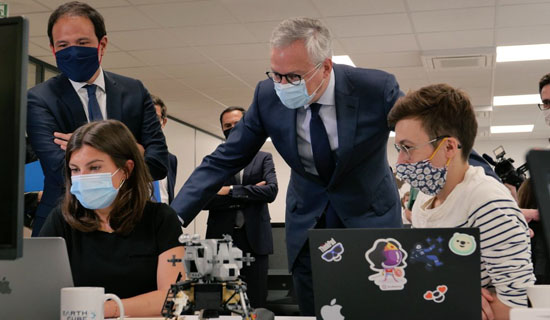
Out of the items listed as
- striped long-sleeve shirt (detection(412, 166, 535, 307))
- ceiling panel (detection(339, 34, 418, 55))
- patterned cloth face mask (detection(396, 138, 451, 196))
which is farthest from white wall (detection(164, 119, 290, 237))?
striped long-sleeve shirt (detection(412, 166, 535, 307))

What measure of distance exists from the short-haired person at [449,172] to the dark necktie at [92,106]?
3.63ft

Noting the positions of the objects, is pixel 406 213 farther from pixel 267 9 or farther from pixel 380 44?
pixel 380 44

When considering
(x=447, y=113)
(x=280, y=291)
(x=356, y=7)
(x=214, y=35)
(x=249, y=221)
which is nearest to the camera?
(x=447, y=113)

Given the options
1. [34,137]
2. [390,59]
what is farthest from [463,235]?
[390,59]

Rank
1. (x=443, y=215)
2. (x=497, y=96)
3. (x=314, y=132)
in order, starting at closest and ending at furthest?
(x=443, y=215) → (x=314, y=132) → (x=497, y=96)

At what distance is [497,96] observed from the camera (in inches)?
333

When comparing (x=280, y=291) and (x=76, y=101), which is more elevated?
(x=76, y=101)

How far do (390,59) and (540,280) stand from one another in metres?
4.32

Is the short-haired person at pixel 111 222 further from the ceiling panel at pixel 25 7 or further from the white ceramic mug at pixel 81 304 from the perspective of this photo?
the ceiling panel at pixel 25 7

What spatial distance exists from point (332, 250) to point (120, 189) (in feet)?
3.41

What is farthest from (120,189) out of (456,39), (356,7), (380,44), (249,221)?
(456,39)

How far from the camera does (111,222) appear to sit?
1.97 metres

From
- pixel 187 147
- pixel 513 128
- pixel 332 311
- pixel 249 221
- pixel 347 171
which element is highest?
pixel 513 128

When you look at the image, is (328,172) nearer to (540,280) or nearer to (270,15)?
(540,280)
